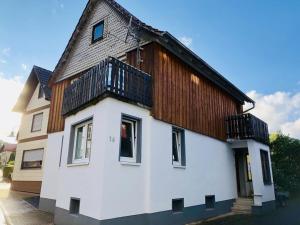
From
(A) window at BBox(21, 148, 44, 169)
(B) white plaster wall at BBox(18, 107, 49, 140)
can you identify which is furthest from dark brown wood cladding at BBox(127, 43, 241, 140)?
(A) window at BBox(21, 148, 44, 169)

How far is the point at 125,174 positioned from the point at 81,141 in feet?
9.05

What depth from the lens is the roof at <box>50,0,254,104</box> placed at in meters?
10.0

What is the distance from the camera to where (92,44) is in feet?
43.0

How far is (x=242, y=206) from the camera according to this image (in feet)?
42.9

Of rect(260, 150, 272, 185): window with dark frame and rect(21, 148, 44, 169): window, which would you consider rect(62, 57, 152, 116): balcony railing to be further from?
rect(21, 148, 44, 169): window

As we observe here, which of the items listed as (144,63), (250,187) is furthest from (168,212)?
(250,187)

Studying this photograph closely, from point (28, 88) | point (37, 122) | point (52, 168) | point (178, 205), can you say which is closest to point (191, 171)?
Answer: point (178, 205)

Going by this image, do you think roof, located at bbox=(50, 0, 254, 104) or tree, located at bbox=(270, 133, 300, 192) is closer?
roof, located at bbox=(50, 0, 254, 104)

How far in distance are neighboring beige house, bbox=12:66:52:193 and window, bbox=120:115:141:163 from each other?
42.5 ft

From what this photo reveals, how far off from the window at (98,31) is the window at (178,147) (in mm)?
6351

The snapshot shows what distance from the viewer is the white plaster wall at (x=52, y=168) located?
12700 millimetres

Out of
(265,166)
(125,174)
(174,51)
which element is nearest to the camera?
(125,174)

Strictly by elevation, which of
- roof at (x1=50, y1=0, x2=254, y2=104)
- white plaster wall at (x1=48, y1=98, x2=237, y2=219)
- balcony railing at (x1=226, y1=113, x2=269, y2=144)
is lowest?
white plaster wall at (x1=48, y1=98, x2=237, y2=219)

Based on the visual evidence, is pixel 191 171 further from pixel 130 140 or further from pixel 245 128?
pixel 245 128
